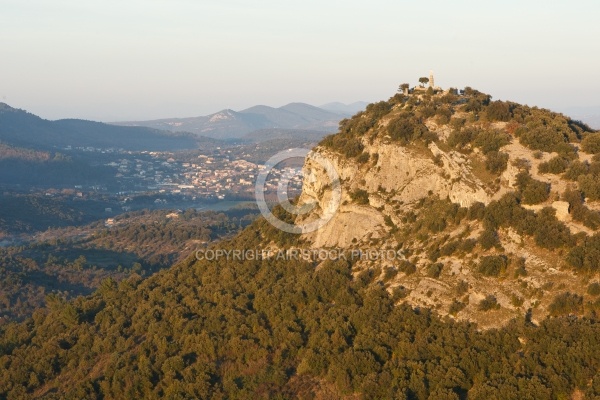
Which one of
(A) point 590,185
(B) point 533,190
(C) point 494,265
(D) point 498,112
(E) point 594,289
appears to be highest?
(D) point 498,112

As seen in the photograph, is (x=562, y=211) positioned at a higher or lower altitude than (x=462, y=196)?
lower

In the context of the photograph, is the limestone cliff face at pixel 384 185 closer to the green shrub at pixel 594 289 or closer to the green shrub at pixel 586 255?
the green shrub at pixel 586 255

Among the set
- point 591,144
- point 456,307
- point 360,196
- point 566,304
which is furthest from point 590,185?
point 360,196

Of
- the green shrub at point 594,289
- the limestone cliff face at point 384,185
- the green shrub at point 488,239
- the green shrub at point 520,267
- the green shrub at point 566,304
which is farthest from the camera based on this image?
the limestone cliff face at point 384,185

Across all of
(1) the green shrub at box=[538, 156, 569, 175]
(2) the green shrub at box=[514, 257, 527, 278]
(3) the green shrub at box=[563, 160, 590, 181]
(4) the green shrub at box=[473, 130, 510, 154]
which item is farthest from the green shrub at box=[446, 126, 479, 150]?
(2) the green shrub at box=[514, 257, 527, 278]

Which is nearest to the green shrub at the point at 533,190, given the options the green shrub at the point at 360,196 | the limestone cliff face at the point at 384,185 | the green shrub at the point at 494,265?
the limestone cliff face at the point at 384,185

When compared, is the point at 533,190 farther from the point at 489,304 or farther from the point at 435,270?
the point at 489,304

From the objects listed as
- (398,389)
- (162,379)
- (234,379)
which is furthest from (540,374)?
(162,379)
